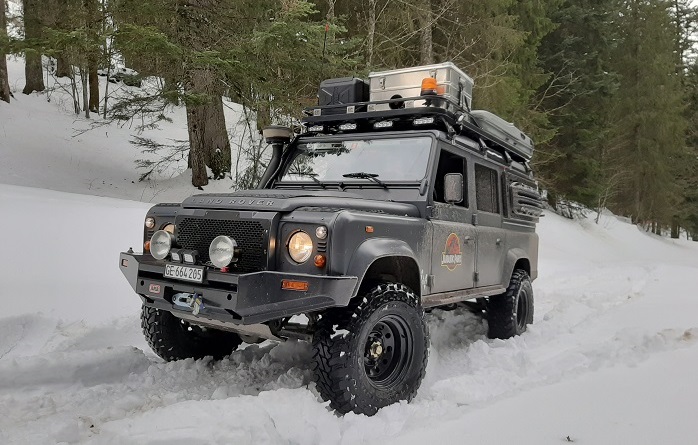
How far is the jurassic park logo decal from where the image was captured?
4.68 meters

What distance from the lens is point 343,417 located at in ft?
11.0

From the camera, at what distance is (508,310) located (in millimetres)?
5949

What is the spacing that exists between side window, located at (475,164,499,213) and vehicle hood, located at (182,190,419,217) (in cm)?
140

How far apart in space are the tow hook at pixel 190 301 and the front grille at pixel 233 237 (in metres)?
0.30

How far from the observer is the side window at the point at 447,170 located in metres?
4.64

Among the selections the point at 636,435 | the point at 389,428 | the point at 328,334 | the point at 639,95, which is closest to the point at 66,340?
the point at 328,334

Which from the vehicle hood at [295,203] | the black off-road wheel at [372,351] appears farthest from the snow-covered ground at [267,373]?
the vehicle hood at [295,203]

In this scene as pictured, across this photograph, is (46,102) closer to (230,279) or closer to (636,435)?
(230,279)

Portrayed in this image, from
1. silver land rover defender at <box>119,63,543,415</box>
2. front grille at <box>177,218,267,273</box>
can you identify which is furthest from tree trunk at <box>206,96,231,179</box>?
front grille at <box>177,218,267,273</box>

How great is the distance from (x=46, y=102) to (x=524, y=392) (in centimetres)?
2138

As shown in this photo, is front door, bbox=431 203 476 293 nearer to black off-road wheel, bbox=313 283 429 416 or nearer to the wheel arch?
black off-road wheel, bbox=313 283 429 416

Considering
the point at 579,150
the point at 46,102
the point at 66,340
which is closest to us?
the point at 66,340

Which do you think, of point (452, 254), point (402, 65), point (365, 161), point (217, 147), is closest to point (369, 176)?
point (365, 161)

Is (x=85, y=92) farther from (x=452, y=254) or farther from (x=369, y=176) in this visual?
(x=452, y=254)
